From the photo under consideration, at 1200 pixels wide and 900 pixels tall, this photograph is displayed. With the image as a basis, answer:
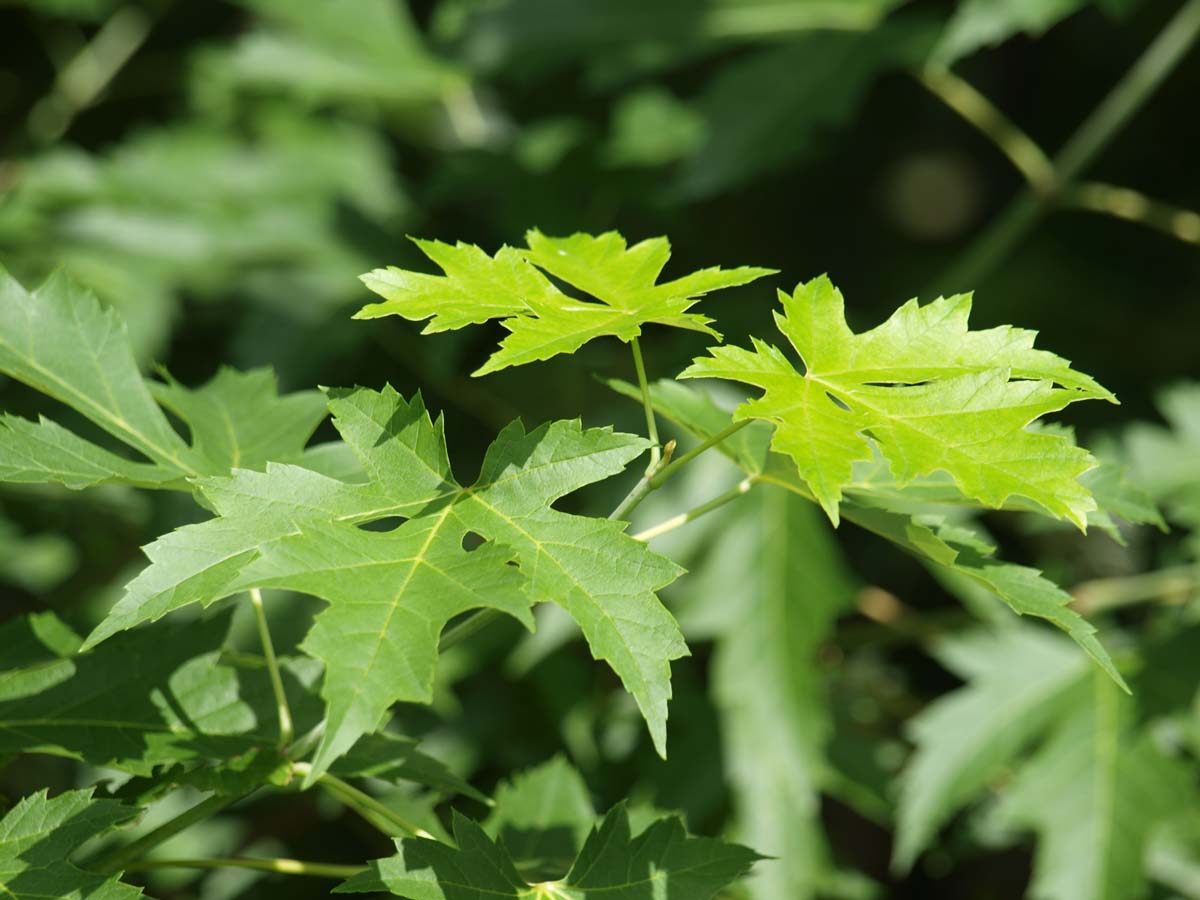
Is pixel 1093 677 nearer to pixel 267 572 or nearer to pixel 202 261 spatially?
pixel 267 572

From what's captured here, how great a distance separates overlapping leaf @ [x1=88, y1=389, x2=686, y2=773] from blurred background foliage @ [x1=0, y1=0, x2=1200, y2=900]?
3.40 ft

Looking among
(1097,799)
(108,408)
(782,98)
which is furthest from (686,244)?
(108,408)

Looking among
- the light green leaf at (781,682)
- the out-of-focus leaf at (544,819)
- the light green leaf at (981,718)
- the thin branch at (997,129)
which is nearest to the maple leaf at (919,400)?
the out-of-focus leaf at (544,819)

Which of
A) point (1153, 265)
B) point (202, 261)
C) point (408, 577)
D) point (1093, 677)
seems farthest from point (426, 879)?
point (1153, 265)

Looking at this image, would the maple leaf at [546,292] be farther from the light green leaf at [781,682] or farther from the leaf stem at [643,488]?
the light green leaf at [781,682]

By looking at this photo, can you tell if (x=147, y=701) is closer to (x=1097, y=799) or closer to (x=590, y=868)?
(x=590, y=868)

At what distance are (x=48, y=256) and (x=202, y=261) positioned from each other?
0.29 metres

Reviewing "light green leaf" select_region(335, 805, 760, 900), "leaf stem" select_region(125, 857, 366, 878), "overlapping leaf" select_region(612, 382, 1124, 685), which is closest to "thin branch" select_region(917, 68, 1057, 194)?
"overlapping leaf" select_region(612, 382, 1124, 685)

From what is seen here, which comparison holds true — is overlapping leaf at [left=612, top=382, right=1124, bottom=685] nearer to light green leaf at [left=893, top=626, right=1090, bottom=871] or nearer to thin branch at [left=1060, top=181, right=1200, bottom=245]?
light green leaf at [left=893, top=626, right=1090, bottom=871]

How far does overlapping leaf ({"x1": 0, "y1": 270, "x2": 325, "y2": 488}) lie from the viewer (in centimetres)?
86

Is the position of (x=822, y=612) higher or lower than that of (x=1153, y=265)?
lower

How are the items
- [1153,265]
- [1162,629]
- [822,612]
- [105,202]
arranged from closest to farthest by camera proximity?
[822,612], [1162,629], [105,202], [1153,265]

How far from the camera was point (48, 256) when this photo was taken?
91.0 inches

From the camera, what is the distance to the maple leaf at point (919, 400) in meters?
0.75
